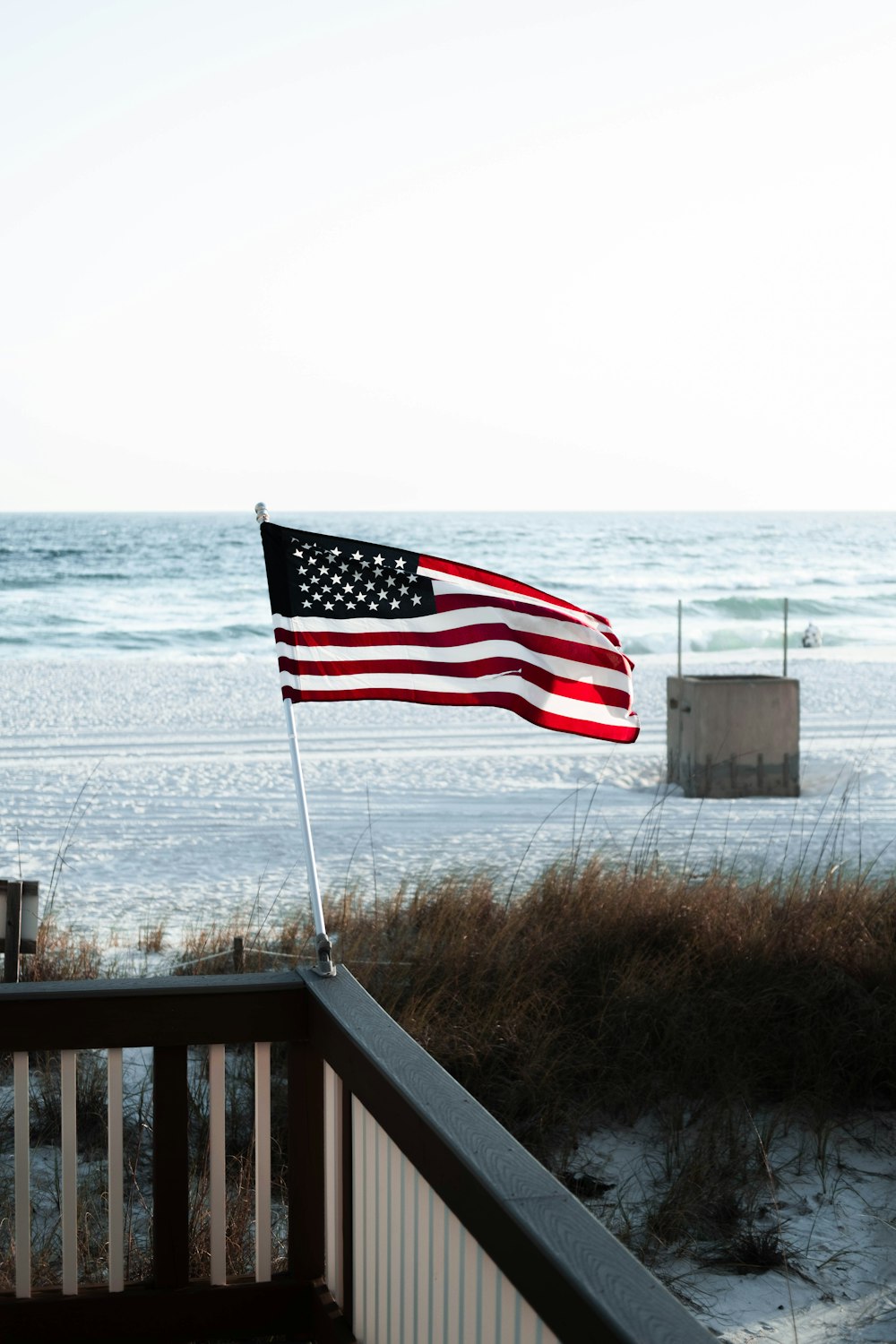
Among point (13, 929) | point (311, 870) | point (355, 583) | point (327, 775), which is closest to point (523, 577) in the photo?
point (327, 775)

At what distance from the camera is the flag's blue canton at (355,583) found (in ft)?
11.0

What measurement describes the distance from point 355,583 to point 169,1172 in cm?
149

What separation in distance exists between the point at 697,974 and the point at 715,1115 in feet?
2.87

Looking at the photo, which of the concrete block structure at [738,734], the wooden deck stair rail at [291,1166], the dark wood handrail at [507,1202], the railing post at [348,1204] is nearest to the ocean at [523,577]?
the concrete block structure at [738,734]

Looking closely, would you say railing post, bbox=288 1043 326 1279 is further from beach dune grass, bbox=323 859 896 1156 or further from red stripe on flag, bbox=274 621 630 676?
beach dune grass, bbox=323 859 896 1156

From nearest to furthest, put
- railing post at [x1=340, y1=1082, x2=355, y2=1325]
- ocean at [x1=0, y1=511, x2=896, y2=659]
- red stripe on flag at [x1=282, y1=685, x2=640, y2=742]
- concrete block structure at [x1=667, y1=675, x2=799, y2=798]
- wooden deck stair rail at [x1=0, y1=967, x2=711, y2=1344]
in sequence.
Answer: wooden deck stair rail at [x1=0, y1=967, x2=711, y2=1344]
railing post at [x1=340, y1=1082, x2=355, y2=1325]
red stripe on flag at [x1=282, y1=685, x2=640, y2=742]
concrete block structure at [x1=667, y1=675, x2=799, y2=798]
ocean at [x1=0, y1=511, x2=896, y2=659]

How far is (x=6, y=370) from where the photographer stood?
68.3m

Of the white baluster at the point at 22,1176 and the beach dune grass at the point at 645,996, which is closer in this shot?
the white baluster at the point at 22,1176

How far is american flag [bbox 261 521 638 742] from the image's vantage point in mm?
3355

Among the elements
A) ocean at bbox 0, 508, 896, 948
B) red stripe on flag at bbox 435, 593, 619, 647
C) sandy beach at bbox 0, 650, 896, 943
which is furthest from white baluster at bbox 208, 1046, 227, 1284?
sandy beach at bbox 0, 650, 896, 943

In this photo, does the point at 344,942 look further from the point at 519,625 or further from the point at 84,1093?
the point at 519,625

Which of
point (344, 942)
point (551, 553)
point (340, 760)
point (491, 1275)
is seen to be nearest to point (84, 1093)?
point (344, 942)

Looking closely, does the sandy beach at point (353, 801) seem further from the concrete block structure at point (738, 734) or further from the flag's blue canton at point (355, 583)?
the flag's blue canton at point (355, 583)

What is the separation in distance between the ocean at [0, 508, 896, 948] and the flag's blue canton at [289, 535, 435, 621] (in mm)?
3574
